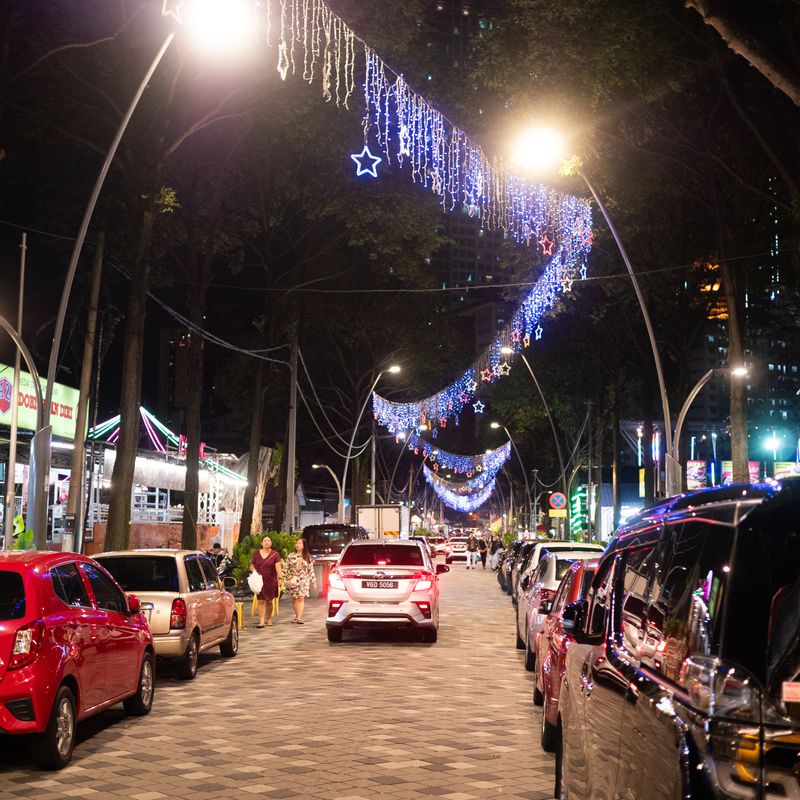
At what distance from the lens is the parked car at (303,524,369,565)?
35875mm

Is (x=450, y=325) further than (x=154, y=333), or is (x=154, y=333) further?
(x=154, y=333)

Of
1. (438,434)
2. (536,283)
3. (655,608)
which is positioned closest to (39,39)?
(536,283)

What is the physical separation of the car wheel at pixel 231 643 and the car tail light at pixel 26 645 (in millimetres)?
8473

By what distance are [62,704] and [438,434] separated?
80783mm

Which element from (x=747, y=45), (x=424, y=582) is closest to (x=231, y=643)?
(x=424, y=582)

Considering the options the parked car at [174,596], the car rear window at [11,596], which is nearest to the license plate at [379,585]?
the parked car at [174,596]

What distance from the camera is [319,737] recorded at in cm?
A: 1036

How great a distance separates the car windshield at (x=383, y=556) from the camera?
63.4ft

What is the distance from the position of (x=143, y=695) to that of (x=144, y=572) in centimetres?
325

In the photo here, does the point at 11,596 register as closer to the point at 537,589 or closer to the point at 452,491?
the point at 537,589

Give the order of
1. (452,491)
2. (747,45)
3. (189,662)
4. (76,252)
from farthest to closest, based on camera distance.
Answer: (452,491) → (76,252) → (189,662) → (747,45)

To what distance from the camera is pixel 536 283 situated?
36.1 metres

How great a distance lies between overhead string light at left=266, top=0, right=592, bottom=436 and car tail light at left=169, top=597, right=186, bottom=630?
9363 millimetres

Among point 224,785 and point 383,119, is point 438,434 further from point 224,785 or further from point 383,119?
point 224,785
